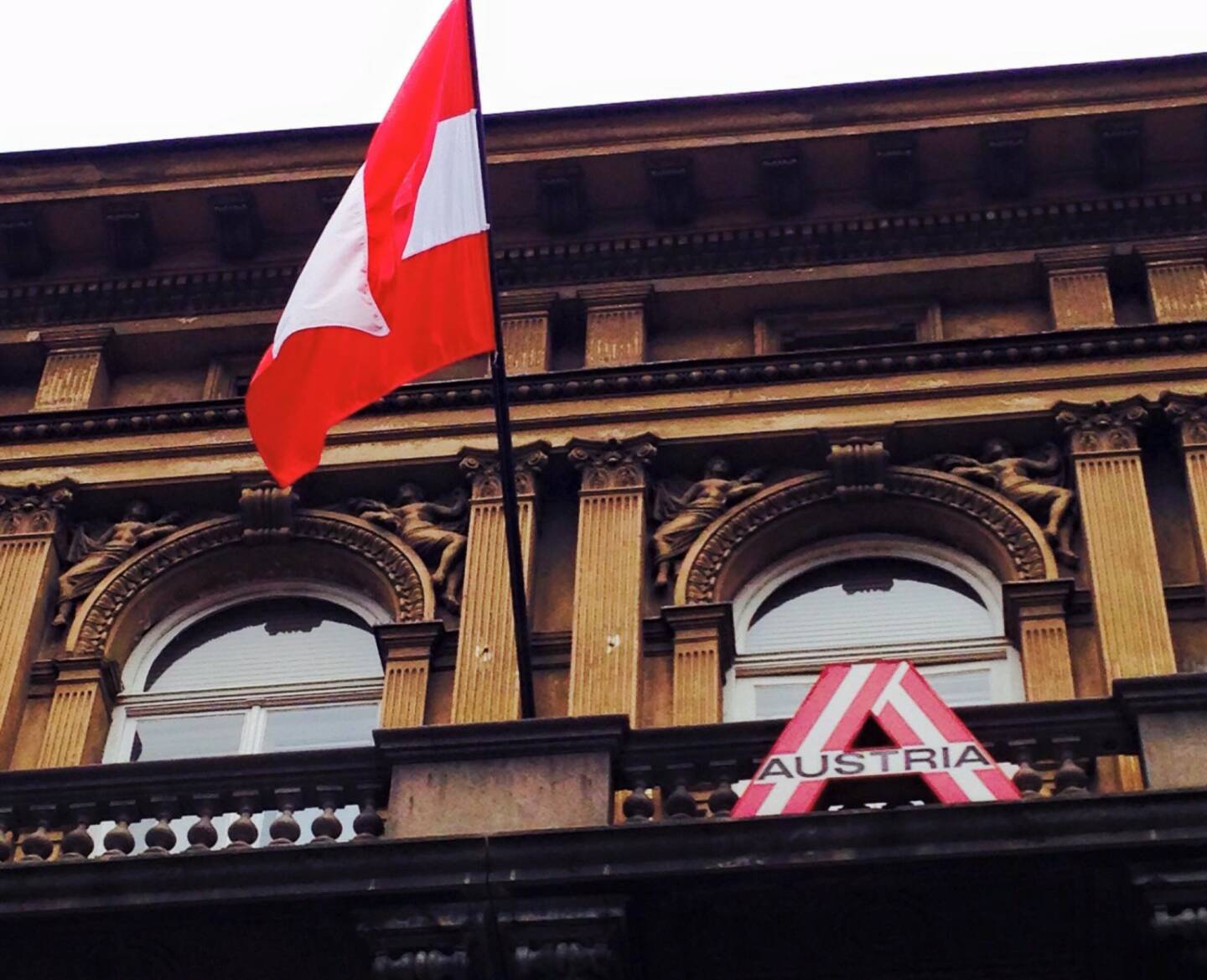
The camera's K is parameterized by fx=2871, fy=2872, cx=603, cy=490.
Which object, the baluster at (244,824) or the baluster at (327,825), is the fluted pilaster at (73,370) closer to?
the baluster at (244,824)

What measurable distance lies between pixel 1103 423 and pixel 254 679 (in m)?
6.85

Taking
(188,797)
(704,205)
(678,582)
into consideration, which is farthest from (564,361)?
→ (188,797)

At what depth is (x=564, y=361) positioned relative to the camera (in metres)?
24.5

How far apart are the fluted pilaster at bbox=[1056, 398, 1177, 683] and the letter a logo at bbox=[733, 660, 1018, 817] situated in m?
2.00

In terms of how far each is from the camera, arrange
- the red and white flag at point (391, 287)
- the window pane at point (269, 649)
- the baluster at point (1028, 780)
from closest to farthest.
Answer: the baluster at point (1028, 780) → the red and white flag at point (391, 287) → the window pane at point (269, 649)

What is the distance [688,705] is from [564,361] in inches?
197

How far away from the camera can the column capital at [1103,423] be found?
2209 cm

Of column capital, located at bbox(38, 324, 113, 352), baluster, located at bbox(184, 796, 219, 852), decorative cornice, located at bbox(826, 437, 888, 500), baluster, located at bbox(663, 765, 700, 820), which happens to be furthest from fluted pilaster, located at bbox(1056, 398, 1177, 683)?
column capital, located at bbox(38, 324, 113, 352)

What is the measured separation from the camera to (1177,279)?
78.9 ft

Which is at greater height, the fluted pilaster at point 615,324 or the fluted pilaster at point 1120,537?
the fluted pilaster at point 615,324

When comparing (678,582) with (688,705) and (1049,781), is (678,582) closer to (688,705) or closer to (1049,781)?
(688,705)

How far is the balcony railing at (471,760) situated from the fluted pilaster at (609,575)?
4.12ft

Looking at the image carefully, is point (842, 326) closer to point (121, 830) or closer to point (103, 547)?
point (103, 547)

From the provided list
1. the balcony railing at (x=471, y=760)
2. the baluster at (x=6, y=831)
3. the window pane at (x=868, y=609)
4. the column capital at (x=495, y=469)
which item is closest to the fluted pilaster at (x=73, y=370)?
the column capital at (x=495, y=469)
